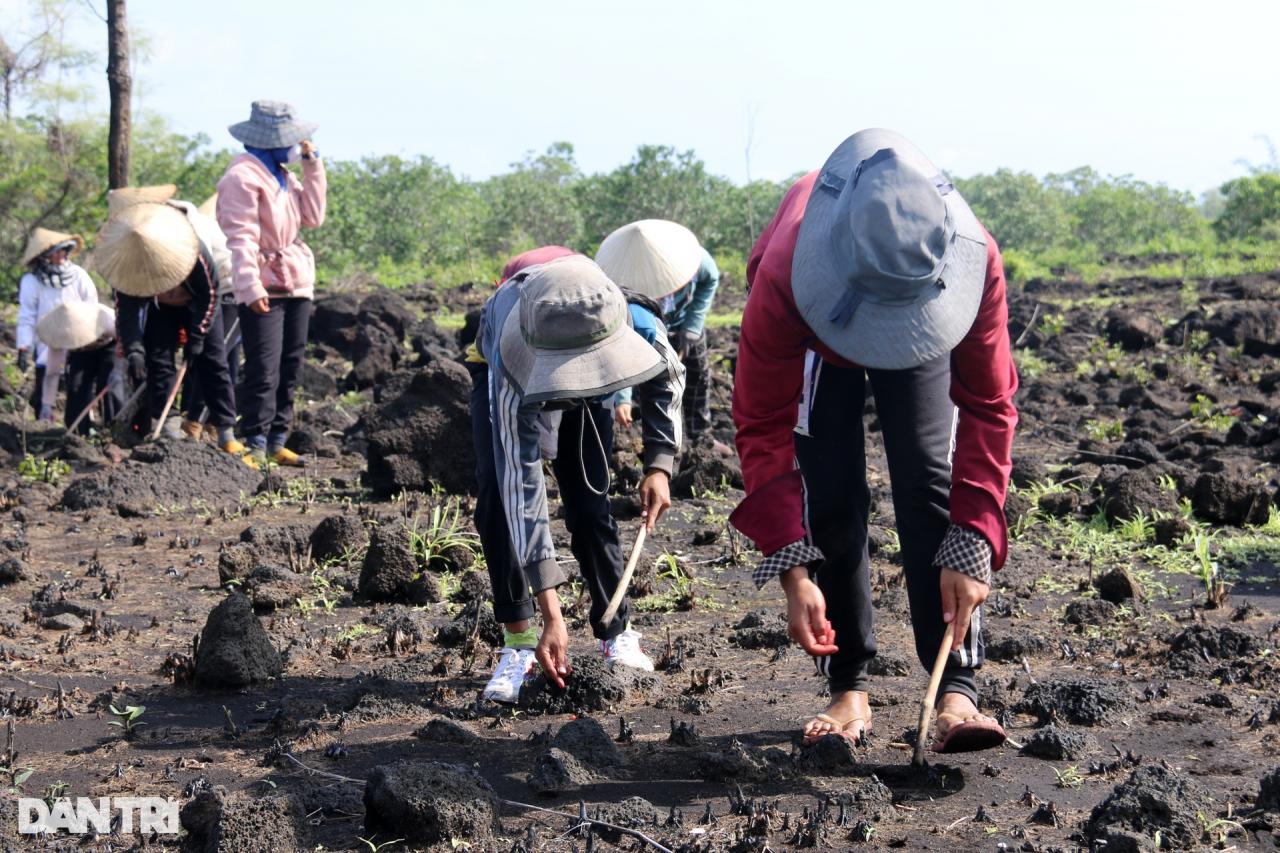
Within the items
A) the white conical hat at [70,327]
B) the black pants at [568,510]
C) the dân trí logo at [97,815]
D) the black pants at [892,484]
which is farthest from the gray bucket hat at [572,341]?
the white conical hat at [70,327]

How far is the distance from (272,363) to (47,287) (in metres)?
2.53

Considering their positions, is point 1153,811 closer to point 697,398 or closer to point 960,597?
point 960,597

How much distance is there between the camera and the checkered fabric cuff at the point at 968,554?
343cm

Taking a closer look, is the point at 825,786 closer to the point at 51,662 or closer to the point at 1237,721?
the point at 1237,721

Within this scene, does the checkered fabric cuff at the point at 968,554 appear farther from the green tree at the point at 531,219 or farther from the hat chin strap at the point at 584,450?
the green tree at the point at 531,219

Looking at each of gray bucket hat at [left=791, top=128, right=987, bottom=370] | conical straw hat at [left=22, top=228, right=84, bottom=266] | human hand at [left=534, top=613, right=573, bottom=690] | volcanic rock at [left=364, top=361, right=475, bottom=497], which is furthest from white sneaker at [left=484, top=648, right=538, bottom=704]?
conical straw hat at [left=22, top=228, right=84, bottom=266]

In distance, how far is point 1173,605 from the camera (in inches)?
213

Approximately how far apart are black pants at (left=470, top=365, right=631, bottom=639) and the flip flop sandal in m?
1.21

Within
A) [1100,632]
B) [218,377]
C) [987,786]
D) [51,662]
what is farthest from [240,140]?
[987,786]

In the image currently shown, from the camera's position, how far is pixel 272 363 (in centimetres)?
841

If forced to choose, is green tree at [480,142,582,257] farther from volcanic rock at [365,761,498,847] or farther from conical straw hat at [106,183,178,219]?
volcanic rock at [365,761,498,847]

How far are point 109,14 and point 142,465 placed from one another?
532cm

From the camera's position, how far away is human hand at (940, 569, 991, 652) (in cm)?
343

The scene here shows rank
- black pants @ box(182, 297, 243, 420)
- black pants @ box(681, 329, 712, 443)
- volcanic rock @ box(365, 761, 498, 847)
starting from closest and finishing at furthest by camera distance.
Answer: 1. volcanic rock @ box(365, 761, 498, 847)
2. black pants @ box(681, 329, 712, 443)
3. black pants @ box(182, 297, 243, 420)
